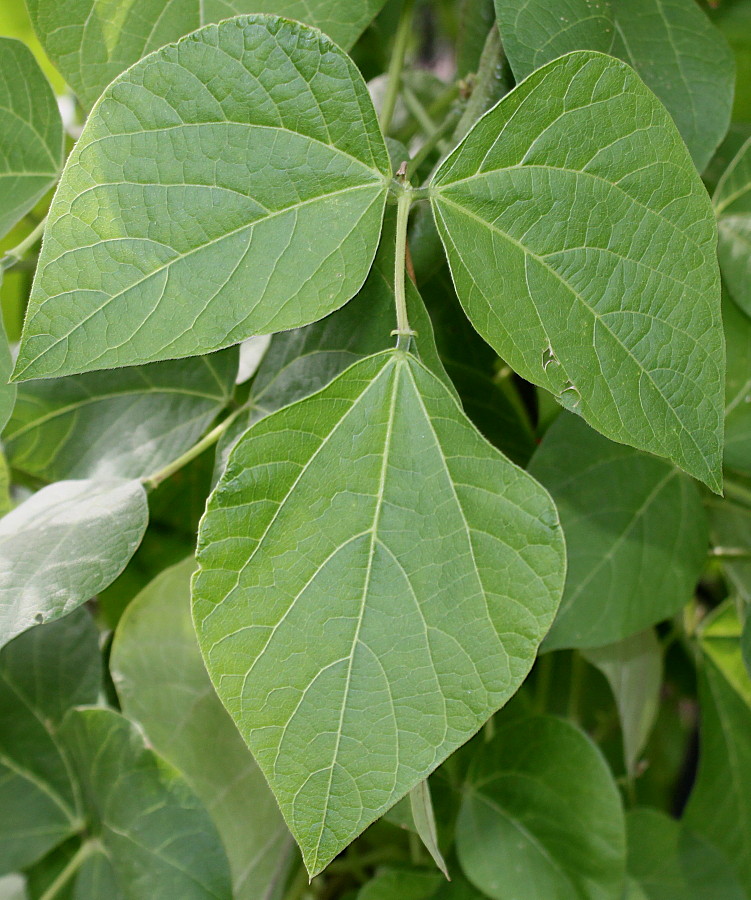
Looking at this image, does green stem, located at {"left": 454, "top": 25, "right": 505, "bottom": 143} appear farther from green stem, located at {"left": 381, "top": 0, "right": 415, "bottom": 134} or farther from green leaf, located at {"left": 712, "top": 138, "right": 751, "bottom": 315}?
green leaf, located at {"left": 712, "top": 138, "right": 751, "bottom": 315}

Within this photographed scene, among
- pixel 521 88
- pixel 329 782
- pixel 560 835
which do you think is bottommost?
pixel 560 835

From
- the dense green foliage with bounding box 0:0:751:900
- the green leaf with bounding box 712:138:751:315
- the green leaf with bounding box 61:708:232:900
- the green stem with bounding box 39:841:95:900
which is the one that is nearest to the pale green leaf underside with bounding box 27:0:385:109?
the dense green foliage with bounding box 0:0:751:900

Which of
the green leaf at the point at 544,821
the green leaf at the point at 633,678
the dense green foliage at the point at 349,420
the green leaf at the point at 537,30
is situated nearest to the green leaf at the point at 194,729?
the dense green foliage at the point at 349,420

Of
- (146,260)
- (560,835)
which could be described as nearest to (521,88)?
(146,260)

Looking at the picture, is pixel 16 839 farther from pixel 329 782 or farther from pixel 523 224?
pixel 523 224

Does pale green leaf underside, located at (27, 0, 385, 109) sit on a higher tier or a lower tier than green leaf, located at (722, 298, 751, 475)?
higher

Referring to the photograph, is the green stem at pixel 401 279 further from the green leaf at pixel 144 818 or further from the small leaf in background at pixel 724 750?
the small leaf in background at pixel 724 750

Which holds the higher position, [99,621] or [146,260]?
[146,260]
